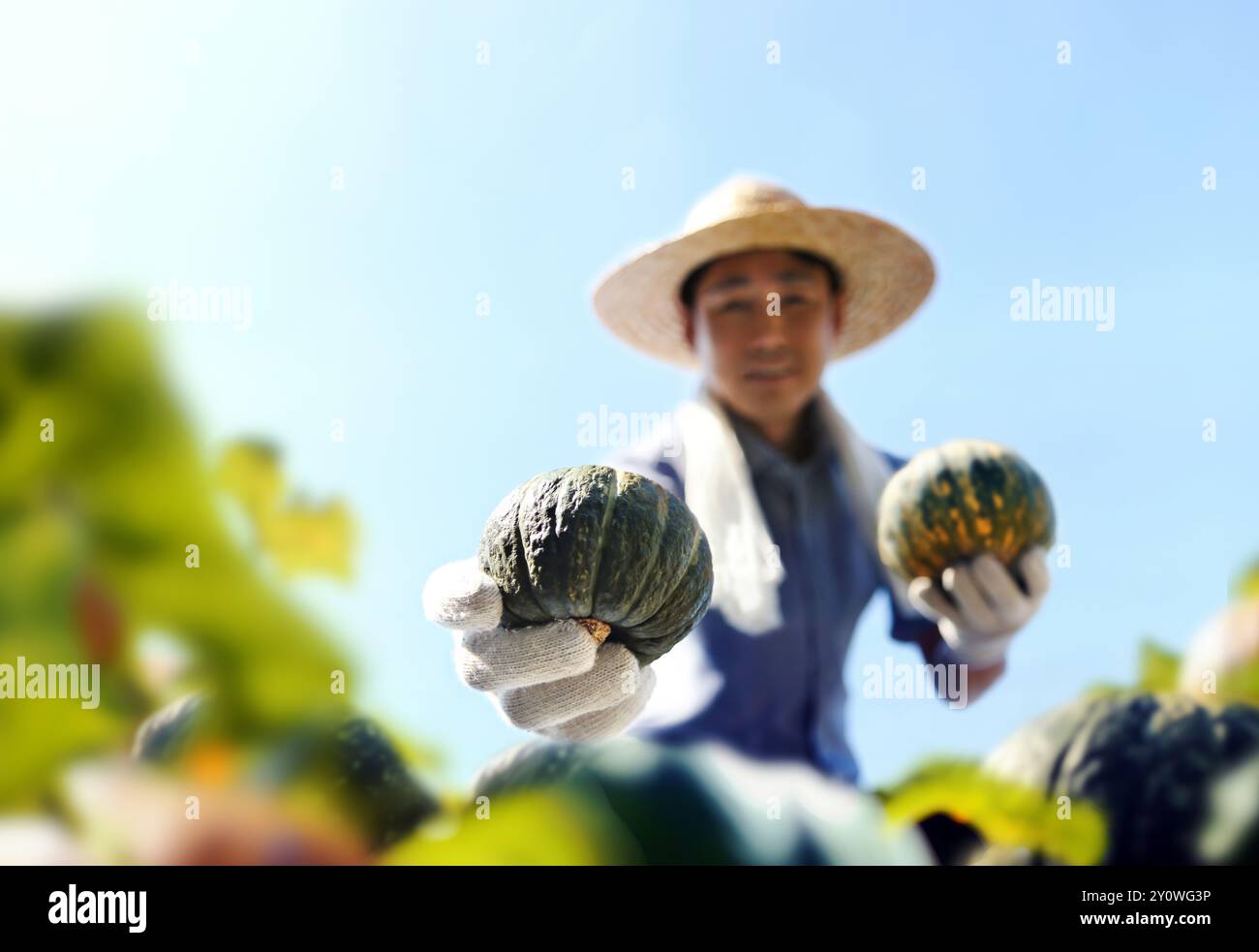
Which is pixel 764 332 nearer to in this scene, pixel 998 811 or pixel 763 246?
pixel 763 246

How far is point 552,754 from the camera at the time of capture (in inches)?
117

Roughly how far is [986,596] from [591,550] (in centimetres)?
126

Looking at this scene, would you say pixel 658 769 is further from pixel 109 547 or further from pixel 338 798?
pixel 109 547

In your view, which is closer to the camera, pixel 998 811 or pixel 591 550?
pixel 591 550

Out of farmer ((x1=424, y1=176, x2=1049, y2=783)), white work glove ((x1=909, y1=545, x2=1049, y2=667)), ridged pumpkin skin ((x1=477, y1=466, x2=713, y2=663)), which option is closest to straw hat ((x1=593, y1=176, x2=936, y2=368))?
farmer ((x1=424, y1=176, x2=1049, y2=783))

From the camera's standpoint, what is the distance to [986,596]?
2.83 metres

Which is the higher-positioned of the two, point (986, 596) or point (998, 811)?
point (986, 596)

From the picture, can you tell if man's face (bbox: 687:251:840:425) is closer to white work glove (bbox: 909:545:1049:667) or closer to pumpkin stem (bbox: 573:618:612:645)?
white work glove (bbox: 909:545:1049:667)

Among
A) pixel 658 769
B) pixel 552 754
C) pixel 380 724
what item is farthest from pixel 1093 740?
pixel 380 724

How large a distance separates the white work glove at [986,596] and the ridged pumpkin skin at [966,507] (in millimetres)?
30

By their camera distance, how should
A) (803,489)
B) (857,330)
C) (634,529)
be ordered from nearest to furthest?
(634,529)
(803,489)
(857,330)

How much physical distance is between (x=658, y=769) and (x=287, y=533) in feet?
6.42
